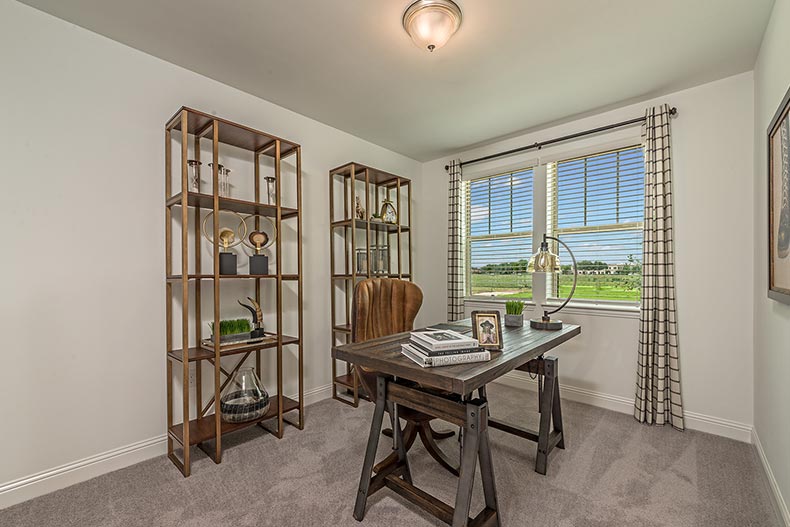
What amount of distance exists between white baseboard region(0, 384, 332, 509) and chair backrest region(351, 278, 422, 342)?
146cm

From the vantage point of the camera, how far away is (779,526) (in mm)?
1612

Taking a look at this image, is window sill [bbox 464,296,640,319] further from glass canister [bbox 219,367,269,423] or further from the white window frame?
glass canister [bbox 219,367,269,423]

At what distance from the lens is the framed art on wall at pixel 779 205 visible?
1.57 meters

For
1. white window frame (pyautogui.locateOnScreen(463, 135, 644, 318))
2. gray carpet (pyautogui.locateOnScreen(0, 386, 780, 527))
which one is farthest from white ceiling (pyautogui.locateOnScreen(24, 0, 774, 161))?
gray carpet (pyautogui.locateOnScreen(0, 386, 780, 527))

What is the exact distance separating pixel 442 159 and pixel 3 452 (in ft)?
14.0

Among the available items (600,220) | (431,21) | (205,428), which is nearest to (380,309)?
(205,428)

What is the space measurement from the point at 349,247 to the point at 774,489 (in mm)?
3198

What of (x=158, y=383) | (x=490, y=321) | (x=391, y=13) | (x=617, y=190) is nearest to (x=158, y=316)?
(x=158, y=383)

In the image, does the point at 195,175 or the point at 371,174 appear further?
the point at 371,174

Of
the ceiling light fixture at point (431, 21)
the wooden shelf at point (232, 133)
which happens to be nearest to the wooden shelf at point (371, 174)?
the wooden shelf at point (232, 133)

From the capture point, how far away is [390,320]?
2582mm

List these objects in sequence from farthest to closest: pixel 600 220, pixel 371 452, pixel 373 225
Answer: pixel 373 225 → pixel 600 220 → pixel 371 452

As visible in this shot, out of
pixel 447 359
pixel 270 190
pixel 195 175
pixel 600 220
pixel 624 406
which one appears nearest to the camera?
pixel 447 359

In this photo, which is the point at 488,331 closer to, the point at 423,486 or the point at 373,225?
the point at 423,486
